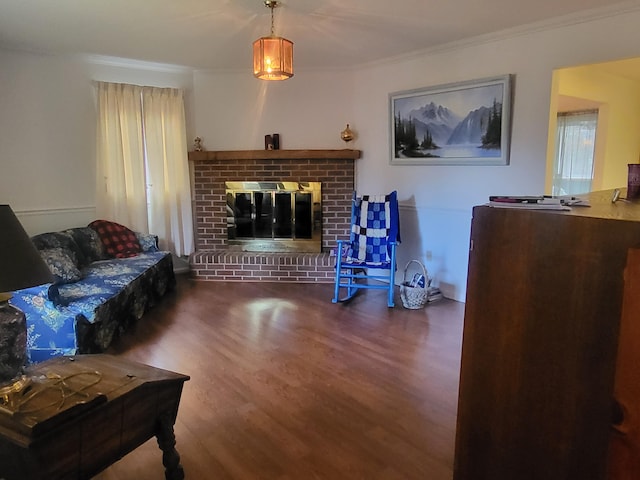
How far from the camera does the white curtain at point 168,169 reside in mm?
4629

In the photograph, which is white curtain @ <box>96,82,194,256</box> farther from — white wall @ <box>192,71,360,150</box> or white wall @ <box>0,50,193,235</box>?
white wall @ <box>192,71,360,150</box>

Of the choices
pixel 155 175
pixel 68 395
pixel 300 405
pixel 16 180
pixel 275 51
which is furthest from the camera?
pixel 155 175

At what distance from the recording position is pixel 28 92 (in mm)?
3982

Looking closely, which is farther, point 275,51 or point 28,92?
point 28,92

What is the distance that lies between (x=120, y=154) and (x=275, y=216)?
1.76 meters

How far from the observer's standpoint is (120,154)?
14.8 ft

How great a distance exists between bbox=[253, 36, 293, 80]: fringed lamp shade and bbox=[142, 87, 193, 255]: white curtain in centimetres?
220

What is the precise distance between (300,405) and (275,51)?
7.13 ft

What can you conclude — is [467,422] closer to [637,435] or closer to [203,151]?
[637,435]

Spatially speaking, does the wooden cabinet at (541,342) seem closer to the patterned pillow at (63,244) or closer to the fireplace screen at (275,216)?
the patterned pillow at (63,244)

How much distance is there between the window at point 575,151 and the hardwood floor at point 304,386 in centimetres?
239

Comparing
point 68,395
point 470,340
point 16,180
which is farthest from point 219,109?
point 470,340

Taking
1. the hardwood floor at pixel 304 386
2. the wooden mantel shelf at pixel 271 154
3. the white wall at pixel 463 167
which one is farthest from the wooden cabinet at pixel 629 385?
the wooden mantel shelf at pixel 271 154

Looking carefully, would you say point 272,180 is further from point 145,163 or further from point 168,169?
point 145,163
